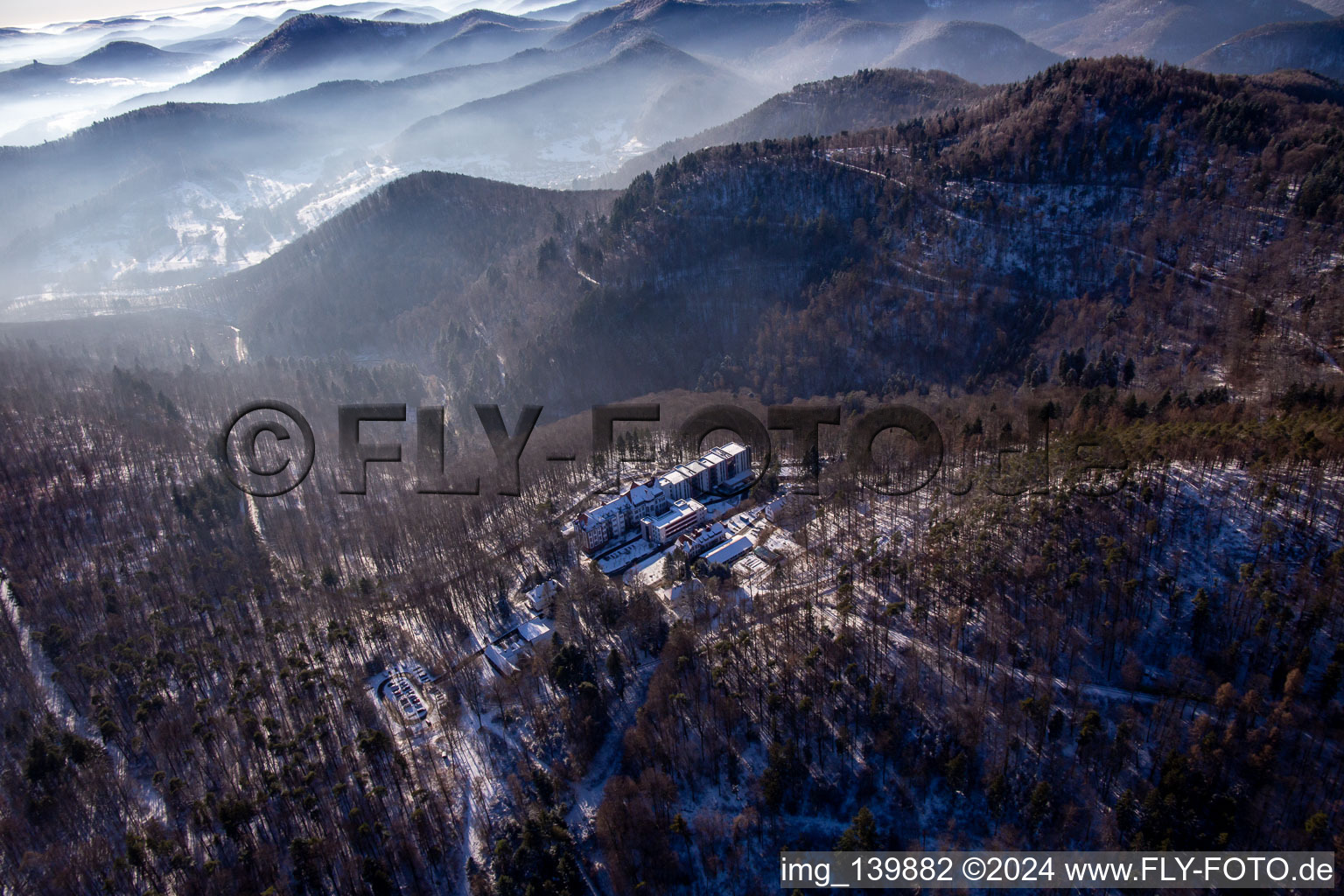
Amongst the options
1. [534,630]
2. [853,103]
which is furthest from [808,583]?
[853,103]

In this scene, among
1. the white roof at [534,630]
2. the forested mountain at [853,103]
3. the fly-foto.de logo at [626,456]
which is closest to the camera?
the white roof at [534,630]

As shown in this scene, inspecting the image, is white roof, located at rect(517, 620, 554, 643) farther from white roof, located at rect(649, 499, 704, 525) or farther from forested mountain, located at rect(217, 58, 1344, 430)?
forested mountain, located at rect(217, 58, 1344, 430)

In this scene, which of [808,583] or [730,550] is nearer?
[808,583]

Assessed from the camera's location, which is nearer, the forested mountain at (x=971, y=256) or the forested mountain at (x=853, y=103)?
the forested mountain at (x=971, y=256)

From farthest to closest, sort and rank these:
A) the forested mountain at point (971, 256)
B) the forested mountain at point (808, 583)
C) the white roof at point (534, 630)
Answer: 1. the forested mountain at point (971, 256)
2. the white roof at point (534, 630)
3. the forested mountain at point (808, 583)

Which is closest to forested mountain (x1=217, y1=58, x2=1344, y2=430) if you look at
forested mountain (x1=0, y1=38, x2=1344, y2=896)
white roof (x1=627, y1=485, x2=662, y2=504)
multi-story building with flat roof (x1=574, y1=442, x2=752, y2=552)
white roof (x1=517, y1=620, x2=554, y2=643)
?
forested mountain (x1=0, y1=38, x2=1344, y2=896)

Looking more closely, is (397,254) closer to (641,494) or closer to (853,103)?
→ (853,103)

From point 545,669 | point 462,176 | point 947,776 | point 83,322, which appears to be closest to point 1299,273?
point 947,776

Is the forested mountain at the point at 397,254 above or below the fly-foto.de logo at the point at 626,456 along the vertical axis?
above

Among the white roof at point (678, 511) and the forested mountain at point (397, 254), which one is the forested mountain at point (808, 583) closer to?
the white roof at point (678, 511)

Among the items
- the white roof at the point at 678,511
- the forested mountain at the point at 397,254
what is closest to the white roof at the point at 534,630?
the white roof at the point at 678,511
